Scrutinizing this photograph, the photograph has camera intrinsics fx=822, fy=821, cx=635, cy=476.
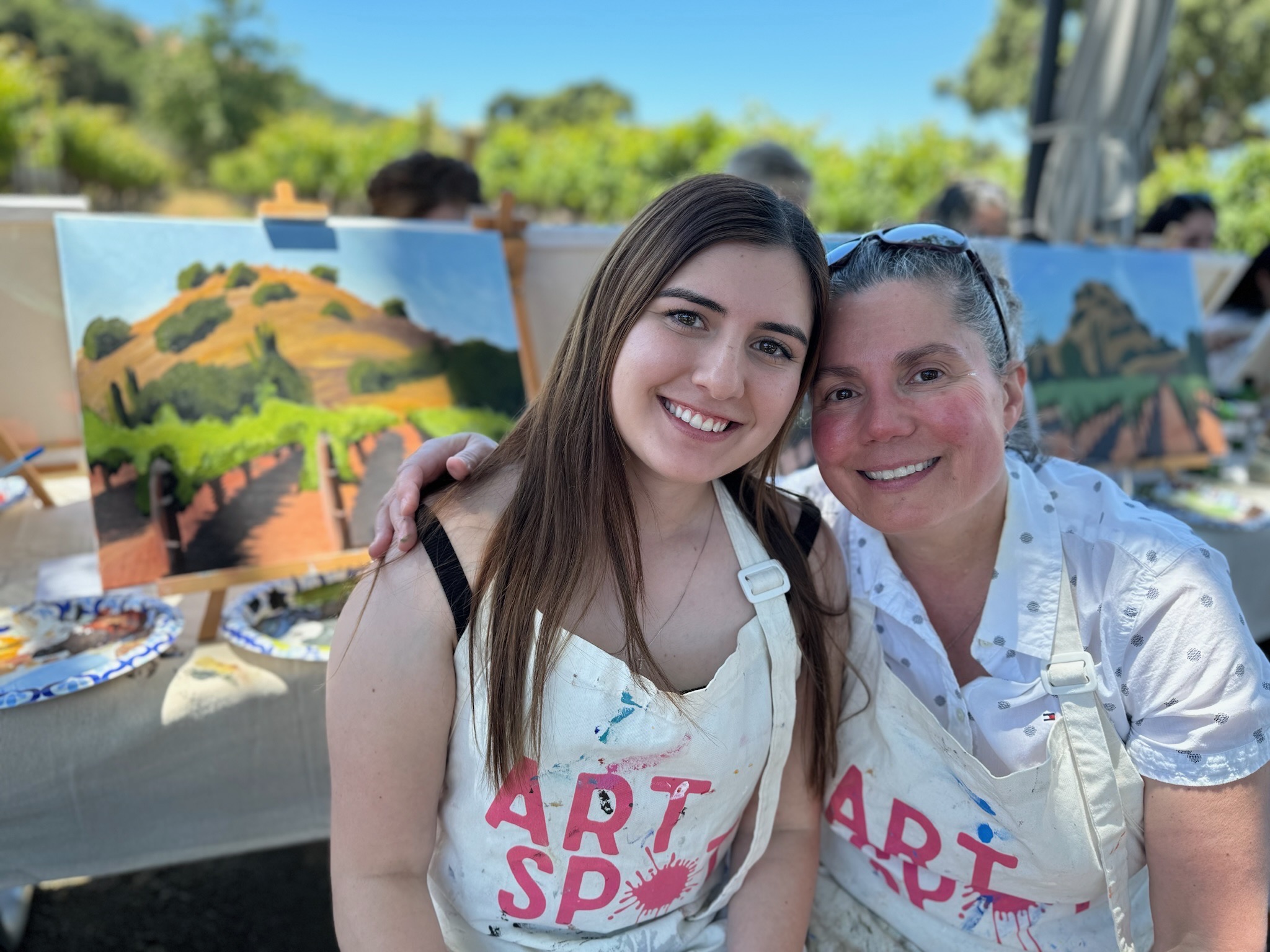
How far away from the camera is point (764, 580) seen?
134 cm

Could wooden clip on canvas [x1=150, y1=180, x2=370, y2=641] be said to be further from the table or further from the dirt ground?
the dirt ground

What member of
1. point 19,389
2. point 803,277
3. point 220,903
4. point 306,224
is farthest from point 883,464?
point 19,389

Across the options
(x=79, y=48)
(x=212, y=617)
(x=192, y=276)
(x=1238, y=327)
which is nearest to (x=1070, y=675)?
(x=212, y=617)

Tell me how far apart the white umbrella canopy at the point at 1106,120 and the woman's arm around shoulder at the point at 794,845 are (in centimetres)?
366

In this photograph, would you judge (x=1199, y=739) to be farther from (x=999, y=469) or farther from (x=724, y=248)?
(x=724, y=248)

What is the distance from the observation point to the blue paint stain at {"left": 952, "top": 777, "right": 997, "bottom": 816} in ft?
4.29

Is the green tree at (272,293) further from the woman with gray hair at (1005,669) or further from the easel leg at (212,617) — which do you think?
the woman with gray hair at (1005,669)

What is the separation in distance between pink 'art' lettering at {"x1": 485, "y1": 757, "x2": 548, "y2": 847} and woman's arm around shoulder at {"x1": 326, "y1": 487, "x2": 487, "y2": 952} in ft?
0.30

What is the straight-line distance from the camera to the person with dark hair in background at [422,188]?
3510mm

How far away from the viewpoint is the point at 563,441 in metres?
1.23

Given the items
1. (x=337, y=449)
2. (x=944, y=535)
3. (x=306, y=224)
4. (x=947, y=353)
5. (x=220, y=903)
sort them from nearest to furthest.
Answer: (x=947, y=353), (x=944, y=535), (x=337, y=449), (x=306, y=224), (x=220, y=903)

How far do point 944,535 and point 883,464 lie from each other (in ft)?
0.74

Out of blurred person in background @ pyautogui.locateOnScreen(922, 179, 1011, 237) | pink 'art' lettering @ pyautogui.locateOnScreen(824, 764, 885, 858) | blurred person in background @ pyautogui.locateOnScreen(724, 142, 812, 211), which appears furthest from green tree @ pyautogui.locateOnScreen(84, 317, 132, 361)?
blurred person in background @ pyautogui.locateOnScreen(922, 179, 1011, 237)

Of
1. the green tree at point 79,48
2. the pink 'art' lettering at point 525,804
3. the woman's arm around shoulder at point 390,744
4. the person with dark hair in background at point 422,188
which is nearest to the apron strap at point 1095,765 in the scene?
the pink 'art' lettering at point 525,804
